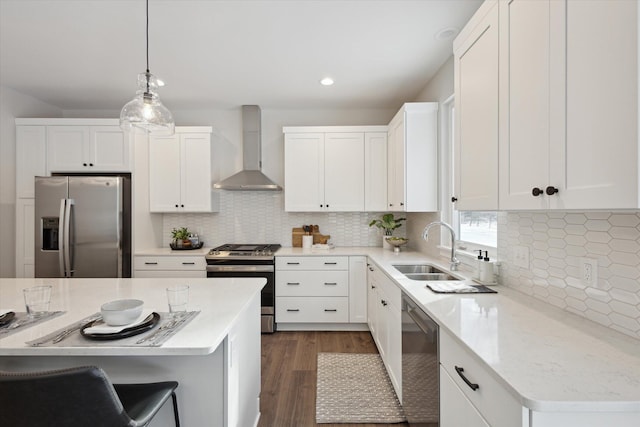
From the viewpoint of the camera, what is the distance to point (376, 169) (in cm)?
381

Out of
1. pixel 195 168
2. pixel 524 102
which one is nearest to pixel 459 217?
pixel 524 102

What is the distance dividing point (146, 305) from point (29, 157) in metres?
3.28

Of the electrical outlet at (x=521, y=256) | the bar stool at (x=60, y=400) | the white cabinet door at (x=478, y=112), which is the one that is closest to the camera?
the bar stool at (x=60, y=400)

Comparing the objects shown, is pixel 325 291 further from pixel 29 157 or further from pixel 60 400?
pixel 29 157

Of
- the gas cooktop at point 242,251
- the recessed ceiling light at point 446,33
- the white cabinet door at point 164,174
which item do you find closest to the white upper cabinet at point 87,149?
the white cabinet door at point 164,174

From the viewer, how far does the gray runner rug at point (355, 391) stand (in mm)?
2111

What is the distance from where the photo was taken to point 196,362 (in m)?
1.32

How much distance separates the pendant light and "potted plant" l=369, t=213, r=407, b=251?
257 cm

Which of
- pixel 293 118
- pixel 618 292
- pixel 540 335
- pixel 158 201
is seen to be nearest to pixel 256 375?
pixel 540 335

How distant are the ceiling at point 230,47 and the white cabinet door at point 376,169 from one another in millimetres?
486

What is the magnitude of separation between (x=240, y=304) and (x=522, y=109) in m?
1.54

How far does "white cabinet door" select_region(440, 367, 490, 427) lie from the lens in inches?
42.4

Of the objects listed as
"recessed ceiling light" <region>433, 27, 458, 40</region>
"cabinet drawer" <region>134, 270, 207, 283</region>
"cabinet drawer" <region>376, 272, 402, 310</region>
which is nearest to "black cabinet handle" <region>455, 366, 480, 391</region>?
"cabinet drawer" <region>376, 272, 402, 310</region>

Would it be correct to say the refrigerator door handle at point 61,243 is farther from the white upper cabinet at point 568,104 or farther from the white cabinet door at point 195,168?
the white upper cabinet at point 568,104
